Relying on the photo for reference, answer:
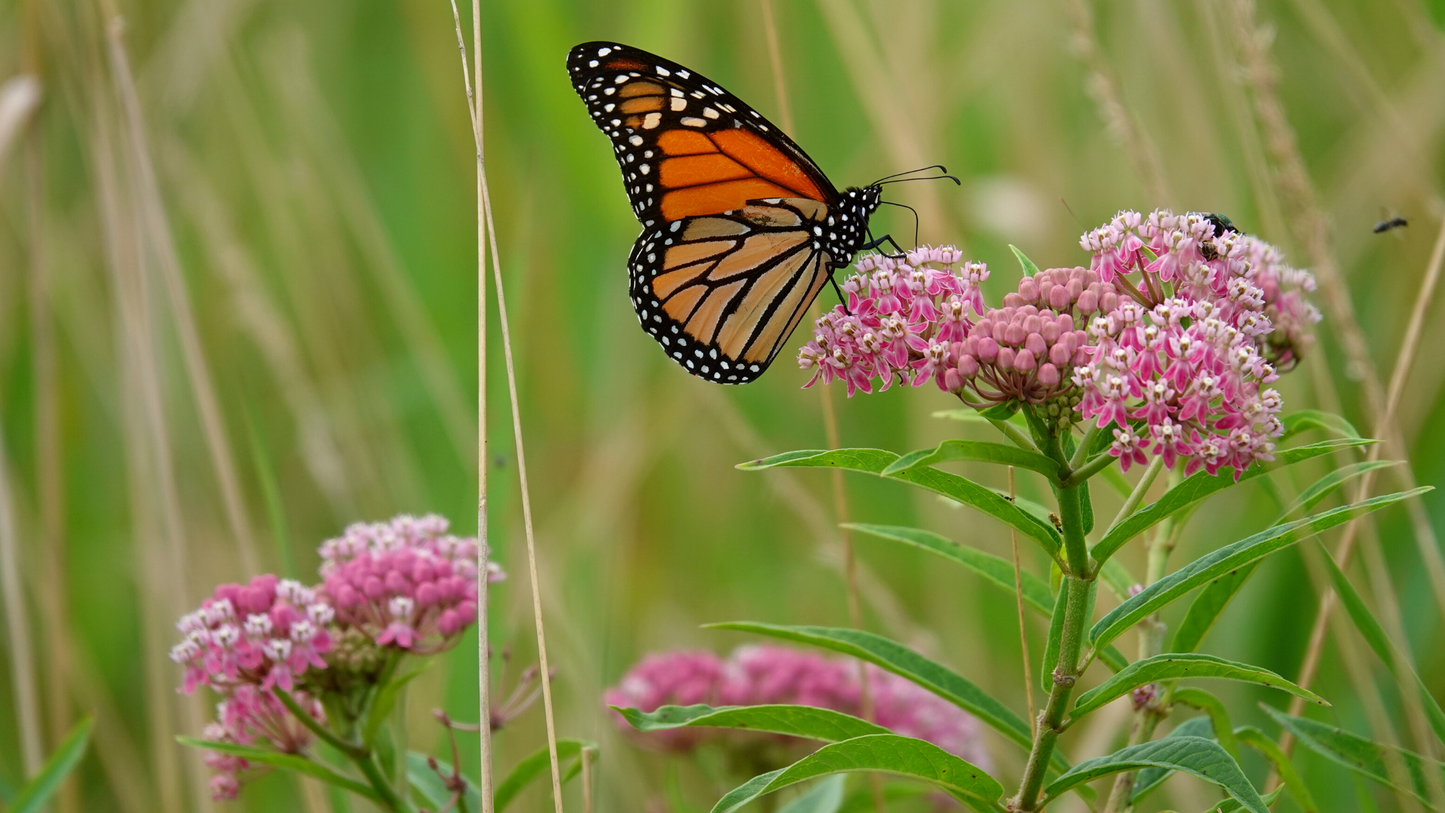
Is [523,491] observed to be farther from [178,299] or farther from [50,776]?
[178,299]

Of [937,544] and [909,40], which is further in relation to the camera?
[909,40]

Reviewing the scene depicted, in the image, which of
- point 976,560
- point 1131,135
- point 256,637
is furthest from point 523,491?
point 1131,135

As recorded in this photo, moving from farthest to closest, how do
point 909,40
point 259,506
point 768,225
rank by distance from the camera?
point 259,506, point 909,40, point 768,225

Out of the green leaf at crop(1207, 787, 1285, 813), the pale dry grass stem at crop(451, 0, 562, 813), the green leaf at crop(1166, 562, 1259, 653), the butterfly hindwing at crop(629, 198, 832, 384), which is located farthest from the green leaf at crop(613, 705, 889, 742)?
the butterfly hindwing at crop(629, 198, 832, 384)

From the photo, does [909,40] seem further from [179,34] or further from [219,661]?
[219,661]

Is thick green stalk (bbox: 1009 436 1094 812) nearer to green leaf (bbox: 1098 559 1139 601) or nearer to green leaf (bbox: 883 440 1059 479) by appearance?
green leaf (bbox: 883 440 1059 479)

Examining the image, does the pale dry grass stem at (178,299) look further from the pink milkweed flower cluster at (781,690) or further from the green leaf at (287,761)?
the pink milkweed flower cluster at (781,690)

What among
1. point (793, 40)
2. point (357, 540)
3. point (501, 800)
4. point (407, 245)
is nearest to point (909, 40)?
point (793, 40)
